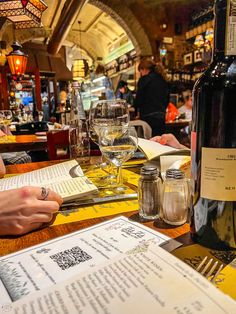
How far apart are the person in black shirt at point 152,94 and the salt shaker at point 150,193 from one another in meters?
3.16

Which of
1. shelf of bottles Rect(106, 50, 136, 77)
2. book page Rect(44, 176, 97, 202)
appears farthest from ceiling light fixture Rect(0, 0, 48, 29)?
shelf of bottles Rect(106, 50, 136, 77)

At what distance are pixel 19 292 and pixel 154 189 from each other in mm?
326

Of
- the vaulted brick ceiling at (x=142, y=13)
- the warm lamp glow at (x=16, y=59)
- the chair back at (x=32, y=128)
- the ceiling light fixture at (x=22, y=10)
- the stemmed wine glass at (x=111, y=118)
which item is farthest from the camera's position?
the vaulted brick ceiling at (x=142, y=13)

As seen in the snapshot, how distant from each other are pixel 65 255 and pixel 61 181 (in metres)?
0.39

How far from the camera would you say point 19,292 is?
0.38 metres

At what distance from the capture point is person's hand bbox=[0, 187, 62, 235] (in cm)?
56

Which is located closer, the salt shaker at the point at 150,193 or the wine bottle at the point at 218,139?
the wine bottle at the point at 218,139

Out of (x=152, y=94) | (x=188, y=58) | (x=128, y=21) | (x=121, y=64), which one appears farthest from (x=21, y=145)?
(x=121, y=64)

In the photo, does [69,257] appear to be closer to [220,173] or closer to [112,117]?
[220,173]

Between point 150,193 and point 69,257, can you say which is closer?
point 69,257

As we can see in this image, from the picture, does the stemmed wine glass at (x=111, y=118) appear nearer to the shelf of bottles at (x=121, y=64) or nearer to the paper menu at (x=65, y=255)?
the paper menu at (x=65, y=255)

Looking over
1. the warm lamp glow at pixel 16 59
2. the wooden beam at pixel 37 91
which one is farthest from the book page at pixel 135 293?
the wooden beam at pixel 37 91

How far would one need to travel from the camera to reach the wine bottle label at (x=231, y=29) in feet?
1.43

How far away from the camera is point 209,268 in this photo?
0.41 meters
